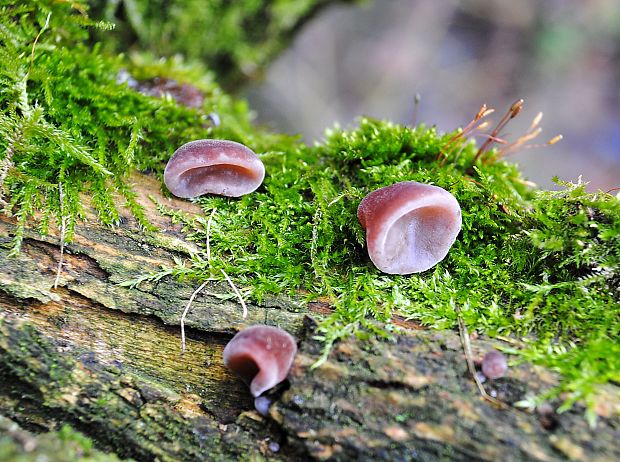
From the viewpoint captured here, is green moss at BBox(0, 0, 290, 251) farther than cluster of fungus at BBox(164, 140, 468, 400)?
Yes

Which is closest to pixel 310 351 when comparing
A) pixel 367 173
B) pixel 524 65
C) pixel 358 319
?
pixel 358 319

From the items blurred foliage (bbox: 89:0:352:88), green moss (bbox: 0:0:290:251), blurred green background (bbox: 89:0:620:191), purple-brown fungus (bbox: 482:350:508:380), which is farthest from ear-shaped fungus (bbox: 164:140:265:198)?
blurred green background (bbox: 89:0:620:191)

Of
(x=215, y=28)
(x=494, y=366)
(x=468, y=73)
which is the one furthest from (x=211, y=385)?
(x=468, y=73)

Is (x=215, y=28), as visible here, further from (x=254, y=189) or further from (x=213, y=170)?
(x=254, y=189)

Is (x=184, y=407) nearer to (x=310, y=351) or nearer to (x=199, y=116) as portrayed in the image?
(x=310, y=351)

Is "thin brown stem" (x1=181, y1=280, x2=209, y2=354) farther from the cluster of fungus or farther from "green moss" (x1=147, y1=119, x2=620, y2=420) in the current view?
the cluster of fungus

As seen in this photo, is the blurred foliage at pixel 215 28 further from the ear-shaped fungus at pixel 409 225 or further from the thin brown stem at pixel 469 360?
the thin brown stem at pixel 469 360
